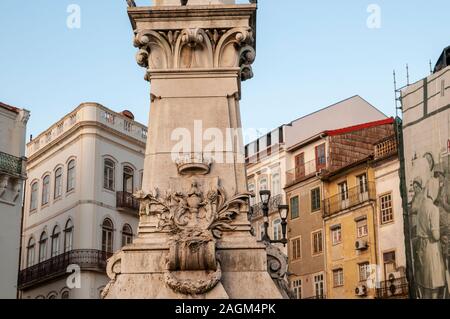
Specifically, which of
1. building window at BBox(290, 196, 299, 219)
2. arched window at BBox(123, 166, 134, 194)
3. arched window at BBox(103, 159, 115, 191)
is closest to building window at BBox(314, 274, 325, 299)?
building window at BBox(290, 196, 299, 219)

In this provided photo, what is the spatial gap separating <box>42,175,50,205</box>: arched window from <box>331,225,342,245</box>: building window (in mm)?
15469

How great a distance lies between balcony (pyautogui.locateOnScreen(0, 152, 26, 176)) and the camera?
38031 millimetres

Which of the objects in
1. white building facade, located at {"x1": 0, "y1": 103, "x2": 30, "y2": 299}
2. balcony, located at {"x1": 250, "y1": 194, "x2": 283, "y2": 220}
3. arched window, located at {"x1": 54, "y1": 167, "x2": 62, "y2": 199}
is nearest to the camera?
white building facade, located at {"x1": 0, "y1": 103, "x2": 30, "y2": 299}

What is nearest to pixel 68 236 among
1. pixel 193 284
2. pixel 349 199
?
pixel 349 199

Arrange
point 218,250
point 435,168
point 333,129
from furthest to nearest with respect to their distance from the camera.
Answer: point 333,129
point 435,168
point 218,250

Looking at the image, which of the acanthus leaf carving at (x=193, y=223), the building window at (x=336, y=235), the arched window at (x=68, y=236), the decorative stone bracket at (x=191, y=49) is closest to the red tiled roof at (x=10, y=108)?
the arched window at (x=68, y=236)

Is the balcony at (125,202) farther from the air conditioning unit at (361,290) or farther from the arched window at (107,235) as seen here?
the air conditioning unit at (361,290)

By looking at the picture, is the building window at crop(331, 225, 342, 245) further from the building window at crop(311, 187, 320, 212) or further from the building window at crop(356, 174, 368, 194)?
the building window at crop(356, 174, 368, 194)

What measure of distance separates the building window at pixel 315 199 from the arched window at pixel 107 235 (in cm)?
1168

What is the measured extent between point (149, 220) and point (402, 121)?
29673 millimetres

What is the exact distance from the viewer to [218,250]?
10586 mm

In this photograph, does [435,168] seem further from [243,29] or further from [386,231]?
[243,29]

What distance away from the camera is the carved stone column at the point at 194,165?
10.4 metres
